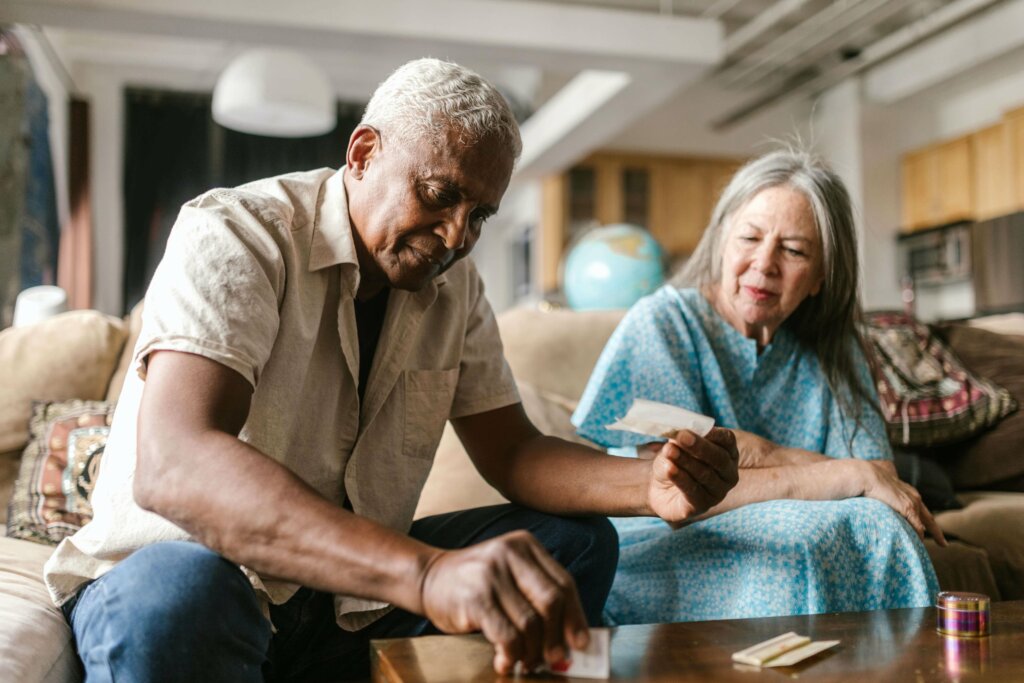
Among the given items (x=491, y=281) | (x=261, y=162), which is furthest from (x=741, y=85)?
(x=261, y=162)

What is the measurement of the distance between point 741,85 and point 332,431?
6.83m

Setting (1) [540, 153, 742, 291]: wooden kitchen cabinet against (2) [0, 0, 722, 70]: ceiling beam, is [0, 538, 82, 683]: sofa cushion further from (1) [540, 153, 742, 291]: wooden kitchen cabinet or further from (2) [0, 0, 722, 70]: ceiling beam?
(1) [540, 153, 742, 291]: wooden kitchen cabinet

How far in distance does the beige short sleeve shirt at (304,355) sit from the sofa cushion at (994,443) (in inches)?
55.1

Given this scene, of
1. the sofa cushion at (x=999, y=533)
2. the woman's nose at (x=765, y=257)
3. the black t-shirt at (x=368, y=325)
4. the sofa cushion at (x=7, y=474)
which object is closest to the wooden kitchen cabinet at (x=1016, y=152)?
the sofa cushion at (x=999, y=533)

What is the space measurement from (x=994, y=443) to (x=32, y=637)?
204 cm

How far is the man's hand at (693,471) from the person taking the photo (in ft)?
3.75

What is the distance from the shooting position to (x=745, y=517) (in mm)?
1409

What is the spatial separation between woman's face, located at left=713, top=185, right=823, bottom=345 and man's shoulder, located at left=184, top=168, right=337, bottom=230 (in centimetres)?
76

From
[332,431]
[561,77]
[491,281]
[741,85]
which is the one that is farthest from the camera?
[491,281]

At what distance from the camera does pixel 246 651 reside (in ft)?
3.20

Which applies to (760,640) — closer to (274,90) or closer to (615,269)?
(615,269)

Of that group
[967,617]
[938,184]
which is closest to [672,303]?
[967,617]

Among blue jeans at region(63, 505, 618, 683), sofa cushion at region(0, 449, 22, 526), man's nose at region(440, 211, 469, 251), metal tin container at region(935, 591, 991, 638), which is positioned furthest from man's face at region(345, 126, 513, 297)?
sofa cushion at region(0, 449, 22, 526)

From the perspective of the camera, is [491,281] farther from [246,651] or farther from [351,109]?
[246,651]
